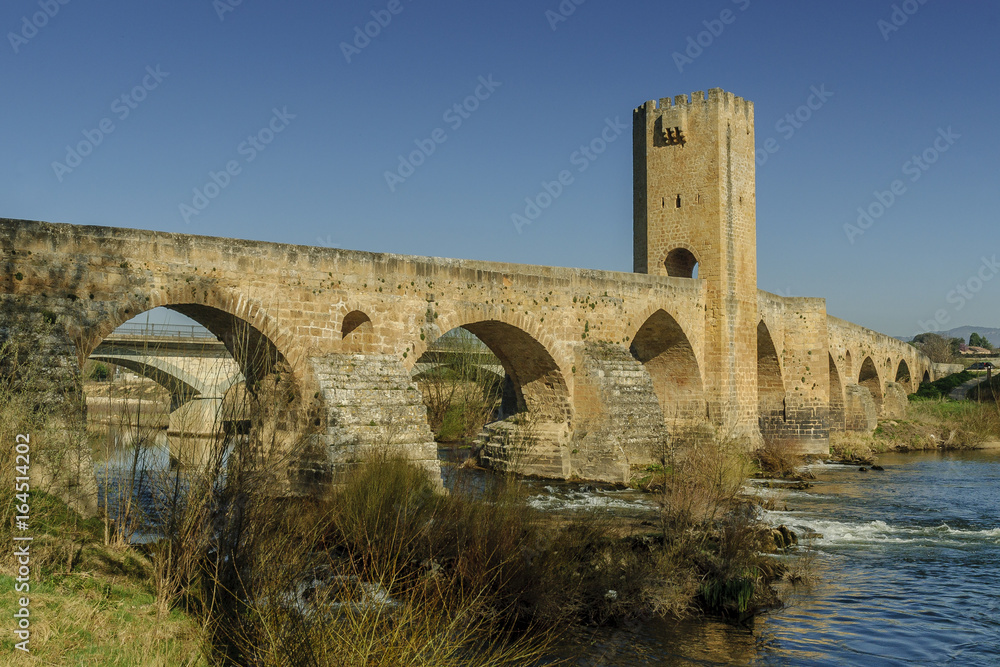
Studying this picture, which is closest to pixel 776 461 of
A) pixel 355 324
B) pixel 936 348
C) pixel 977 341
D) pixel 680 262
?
pixel 680 262

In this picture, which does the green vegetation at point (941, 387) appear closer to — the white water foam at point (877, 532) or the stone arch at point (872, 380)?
the stone arch at point (872, 380)

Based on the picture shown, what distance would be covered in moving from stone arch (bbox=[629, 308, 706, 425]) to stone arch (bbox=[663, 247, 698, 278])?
1.97 metres

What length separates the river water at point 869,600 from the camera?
7.25 meters

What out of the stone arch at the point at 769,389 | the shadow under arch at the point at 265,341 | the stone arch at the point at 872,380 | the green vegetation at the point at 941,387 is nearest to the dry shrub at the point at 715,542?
the shadow under arch at the point at 265,341

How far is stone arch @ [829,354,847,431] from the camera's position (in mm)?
27422

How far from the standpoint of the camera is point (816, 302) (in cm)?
2531

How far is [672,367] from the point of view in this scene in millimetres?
21250

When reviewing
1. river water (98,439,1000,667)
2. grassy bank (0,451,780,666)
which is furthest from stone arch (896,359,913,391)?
grassy bank (0,451,780,666)

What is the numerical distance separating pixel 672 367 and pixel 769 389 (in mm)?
5268

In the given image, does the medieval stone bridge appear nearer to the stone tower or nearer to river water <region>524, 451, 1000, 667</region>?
the stone tower

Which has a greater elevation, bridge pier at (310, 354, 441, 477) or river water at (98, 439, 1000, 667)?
bridge pier at (310, 354, 441, 477)

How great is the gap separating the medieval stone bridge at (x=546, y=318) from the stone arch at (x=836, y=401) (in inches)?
2.6

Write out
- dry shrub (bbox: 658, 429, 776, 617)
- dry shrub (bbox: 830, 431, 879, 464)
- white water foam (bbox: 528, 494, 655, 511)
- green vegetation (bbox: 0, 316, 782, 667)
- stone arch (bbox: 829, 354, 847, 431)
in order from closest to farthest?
1. green vegetation (bbox: 0, 316, 782, 667)
2. dry shrub (bbox: 658, 429, 776, 617)
3. white water foam (bbox: 528, 494, 655, 511)
4. dry shrub (bbox: 830, 431, 879, 464)
5. stone arch (bbox: 829, 354, 847, 431)

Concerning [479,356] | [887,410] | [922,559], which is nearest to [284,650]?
[922,559]
